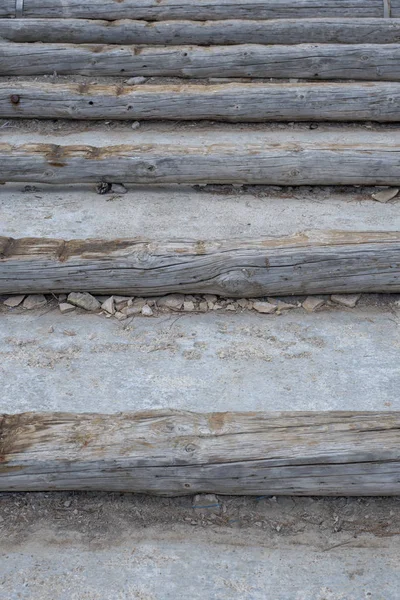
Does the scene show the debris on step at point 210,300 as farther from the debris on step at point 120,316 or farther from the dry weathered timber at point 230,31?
the dry weathered timber at point 230,31

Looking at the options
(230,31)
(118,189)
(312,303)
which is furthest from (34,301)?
(230,31)

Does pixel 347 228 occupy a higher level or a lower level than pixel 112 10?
lower

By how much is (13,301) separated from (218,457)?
2.02 metres

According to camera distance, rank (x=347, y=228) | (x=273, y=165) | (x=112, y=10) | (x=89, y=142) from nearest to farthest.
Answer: (x=347, y=228)
(x=273, y=165)
(x=89, y=142)
(x=112, y=10)

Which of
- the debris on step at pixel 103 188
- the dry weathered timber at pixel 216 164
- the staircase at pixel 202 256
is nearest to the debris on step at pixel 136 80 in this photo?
the staircase at pixel 202 256

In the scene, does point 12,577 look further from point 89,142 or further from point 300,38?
point 300,38

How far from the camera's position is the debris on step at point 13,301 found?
13.9 feet

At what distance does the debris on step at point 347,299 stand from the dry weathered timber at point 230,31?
4.07 meters

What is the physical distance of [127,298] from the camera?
4230 mm

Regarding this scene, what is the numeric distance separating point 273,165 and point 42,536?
3360 millimetres

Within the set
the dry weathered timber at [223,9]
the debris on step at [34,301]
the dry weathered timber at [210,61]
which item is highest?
the dry weathered timber at [223,9]

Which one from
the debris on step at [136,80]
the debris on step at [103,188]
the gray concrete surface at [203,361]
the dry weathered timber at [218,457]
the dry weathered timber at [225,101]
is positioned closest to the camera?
the dry weathered timber at [218,457]

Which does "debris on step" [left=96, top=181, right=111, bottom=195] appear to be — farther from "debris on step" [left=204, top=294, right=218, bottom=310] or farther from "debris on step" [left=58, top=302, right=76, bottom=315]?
"debris on step" [left=204, top=294, right=218, bottom=310]

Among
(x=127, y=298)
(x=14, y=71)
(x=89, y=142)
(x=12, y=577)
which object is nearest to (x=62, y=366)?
(x=127, y=298)
